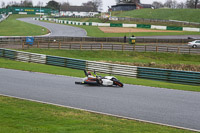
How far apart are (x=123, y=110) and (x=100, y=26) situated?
68145 millimetres

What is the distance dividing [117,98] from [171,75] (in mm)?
8604

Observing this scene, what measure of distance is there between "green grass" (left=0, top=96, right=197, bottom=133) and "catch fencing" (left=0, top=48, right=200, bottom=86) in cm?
1152

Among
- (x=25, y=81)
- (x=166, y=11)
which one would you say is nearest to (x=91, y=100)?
(x=25, y=81)

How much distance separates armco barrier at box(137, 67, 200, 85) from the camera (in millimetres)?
21125

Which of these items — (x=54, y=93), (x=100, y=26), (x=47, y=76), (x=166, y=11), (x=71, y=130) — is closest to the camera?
(x=71, y=130)

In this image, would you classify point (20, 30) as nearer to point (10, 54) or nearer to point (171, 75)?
point (10, 54)

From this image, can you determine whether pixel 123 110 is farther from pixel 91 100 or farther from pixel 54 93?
pixel 54 93

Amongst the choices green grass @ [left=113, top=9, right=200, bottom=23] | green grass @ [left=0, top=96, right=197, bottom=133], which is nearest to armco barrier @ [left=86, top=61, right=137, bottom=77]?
green grass @ [left=0, top=96, right=197, bottom=133]

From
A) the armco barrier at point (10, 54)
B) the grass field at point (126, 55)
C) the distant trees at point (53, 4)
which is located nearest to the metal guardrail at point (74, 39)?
the grass field at point (126, 55)

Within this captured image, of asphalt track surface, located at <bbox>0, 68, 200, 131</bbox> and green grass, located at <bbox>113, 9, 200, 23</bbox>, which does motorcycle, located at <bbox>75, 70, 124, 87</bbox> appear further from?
green grass, located at <bbox>113, 9, 200, 23</bbox>

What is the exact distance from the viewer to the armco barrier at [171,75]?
21.1 meters

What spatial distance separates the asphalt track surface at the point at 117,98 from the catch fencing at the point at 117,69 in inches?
188

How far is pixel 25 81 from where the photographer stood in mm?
17812

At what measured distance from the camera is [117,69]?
2336 centimetres
